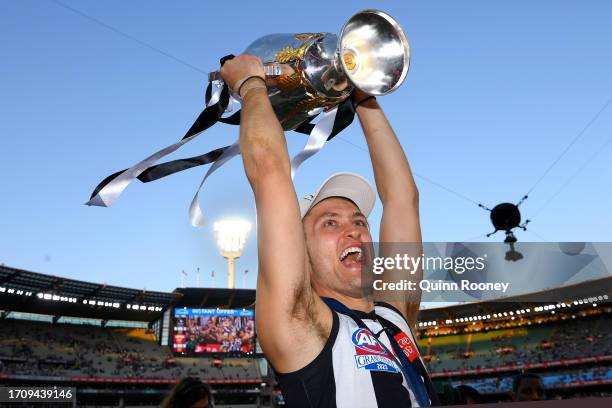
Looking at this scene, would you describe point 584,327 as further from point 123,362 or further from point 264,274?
point 264,274

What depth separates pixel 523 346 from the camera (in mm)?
45625

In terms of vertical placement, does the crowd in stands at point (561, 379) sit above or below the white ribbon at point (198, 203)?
above

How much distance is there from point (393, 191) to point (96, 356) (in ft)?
153

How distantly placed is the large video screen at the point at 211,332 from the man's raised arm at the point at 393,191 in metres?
38.6

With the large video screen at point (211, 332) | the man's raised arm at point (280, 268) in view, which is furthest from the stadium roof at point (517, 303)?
the man's raised arm at point (280, 268)

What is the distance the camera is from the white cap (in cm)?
243

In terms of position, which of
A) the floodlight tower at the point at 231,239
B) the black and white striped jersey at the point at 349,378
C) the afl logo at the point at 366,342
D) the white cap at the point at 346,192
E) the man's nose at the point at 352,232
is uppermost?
the floodlight tower at the point at 231,239

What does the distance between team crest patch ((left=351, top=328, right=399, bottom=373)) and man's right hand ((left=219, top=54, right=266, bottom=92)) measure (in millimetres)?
1012

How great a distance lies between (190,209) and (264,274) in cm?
111

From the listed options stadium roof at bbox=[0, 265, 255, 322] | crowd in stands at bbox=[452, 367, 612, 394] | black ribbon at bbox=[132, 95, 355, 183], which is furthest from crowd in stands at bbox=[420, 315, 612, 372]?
black ribbon at bbox=[132, 95, 355, 183]

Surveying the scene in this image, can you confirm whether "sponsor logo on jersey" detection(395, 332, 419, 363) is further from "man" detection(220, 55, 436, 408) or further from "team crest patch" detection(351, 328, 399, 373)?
"team crest patch" detection(351, 328, 399, 373)

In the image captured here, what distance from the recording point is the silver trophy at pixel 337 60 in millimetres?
2227

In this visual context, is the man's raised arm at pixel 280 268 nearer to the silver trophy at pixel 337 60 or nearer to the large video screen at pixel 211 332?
the silver trophy at pixel 337 60

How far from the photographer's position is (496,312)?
1853 inches
